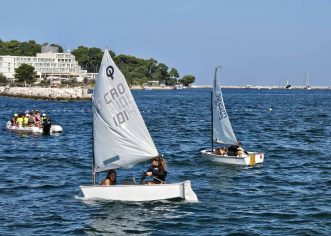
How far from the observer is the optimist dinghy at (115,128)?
29.4 metres

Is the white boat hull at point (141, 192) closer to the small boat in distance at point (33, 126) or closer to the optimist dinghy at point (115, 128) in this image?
the optimist dinghy at point (115, 128)

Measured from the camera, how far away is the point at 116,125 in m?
29.9

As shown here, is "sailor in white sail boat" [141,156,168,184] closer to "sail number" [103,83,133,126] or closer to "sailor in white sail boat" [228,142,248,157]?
"sail number" [103,83,133,126]

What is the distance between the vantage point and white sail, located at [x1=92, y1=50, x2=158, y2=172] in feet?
96.8

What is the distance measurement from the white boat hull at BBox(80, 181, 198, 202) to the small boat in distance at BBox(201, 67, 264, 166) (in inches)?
571

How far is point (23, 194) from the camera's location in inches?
1262

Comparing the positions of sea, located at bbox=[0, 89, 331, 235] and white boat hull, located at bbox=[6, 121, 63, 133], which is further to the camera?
white boat hull, located at bbox=[6, 121, 63, 133]

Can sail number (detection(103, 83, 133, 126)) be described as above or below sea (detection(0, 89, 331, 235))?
above

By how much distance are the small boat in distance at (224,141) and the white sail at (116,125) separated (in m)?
13.8

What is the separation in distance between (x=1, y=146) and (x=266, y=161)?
21.9 m

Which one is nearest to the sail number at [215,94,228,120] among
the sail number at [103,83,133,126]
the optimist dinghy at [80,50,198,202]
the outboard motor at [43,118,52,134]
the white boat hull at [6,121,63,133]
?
the optimist dinghy at [80,50,198,202]

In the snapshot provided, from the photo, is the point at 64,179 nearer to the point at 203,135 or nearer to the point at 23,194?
the point at 23,194

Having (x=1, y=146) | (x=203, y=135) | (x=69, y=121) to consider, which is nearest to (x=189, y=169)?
(x=1, y=146)

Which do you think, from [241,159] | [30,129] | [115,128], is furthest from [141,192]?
[30,129]
